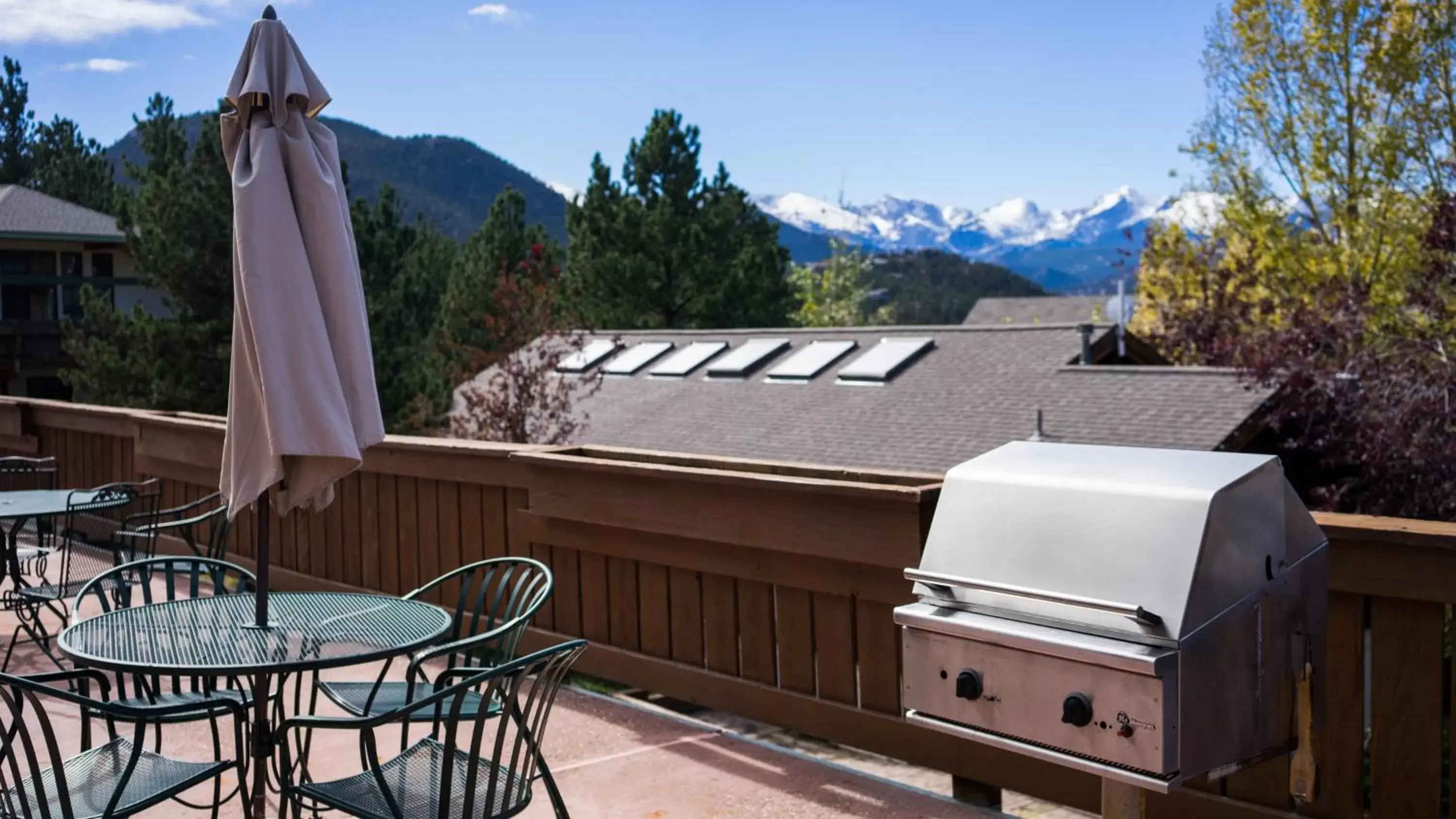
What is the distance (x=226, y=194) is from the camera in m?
20.5

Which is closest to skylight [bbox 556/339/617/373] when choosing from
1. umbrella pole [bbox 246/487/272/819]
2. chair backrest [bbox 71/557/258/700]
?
chair backrest [bbox 71/557/258/700]

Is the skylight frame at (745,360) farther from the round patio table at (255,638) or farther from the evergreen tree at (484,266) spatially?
the round patio table at (255,638)

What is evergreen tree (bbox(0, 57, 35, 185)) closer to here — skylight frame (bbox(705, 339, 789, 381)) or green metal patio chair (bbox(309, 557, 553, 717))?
skylight frame (bbox(705, 339, 789, 381))

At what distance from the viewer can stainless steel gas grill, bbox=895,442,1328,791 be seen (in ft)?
8.02

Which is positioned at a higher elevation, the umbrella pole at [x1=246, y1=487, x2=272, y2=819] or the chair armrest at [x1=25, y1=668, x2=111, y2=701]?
the chair armrest at [x1=25, y1=668, x2=111, y2=701]

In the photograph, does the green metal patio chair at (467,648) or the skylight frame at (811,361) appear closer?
the green metal patio chair at (467,648)

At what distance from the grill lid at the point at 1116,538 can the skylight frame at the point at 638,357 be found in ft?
58.1

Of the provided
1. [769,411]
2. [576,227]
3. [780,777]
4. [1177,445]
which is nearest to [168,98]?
[576,227]

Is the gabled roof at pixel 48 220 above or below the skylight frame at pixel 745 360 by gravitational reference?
above

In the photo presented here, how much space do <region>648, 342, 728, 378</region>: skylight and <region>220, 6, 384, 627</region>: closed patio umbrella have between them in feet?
52.8

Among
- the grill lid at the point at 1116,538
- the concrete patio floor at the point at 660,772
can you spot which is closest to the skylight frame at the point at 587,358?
the concrete patio floor at the point at 660,772

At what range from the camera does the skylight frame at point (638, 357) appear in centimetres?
2056

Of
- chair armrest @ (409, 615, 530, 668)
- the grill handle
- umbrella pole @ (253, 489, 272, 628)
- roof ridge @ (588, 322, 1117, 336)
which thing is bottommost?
chair armrest @ (409, 615, 530, 668)

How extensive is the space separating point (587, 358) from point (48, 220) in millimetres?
20090
